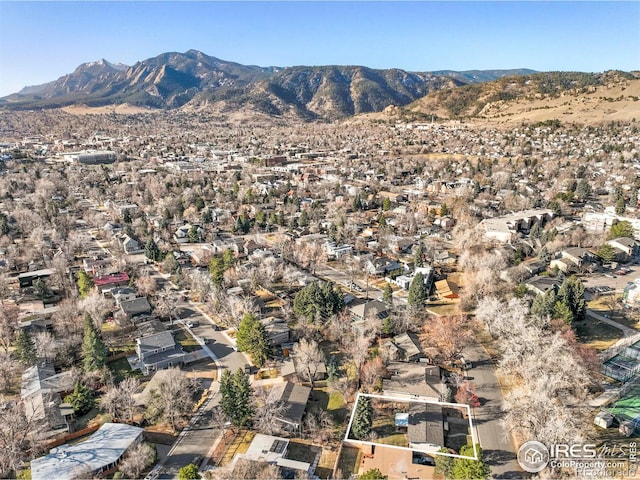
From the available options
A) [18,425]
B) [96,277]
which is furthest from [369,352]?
[96,277]

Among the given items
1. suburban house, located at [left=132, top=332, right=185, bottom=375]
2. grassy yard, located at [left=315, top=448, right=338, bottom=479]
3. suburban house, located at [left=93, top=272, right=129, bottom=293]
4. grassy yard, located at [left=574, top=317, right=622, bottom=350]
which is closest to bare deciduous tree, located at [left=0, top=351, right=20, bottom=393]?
suburban house, located at [left=132, top=332, right=185, bottom=375]

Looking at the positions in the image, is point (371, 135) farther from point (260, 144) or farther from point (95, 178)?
point (95, 178)

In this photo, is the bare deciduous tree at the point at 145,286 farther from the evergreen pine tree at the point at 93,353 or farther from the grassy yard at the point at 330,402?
the grassy yard at the point at 330,402

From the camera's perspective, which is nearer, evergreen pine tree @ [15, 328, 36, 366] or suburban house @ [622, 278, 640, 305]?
evergreen pine tree @ [15, 328, 36, 366]

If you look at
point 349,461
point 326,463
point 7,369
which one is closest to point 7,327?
point 7,369

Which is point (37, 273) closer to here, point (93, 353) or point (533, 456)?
point (93, 353)

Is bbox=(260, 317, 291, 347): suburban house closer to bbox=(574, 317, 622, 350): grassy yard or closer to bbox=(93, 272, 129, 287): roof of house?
bbox=(93, 272, 129, 287): roof of house
